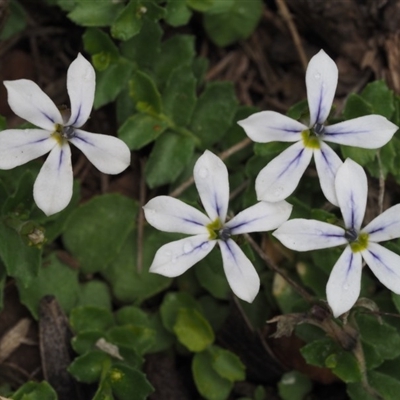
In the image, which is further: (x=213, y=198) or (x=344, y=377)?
(x=344, y=377)

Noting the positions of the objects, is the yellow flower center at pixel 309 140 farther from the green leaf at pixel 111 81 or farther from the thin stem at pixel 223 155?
the green leaf at pixel 111 81

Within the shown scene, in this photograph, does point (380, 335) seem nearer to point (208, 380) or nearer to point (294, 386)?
point (294, 386)

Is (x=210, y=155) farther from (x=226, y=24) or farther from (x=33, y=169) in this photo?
(x=226, y=24)

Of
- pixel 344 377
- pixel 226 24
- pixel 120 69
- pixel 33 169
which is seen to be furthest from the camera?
pixel 226 24

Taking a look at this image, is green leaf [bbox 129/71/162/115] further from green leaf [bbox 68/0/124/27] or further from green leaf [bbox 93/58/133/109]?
green leaf [bbox 68/0/124/27]

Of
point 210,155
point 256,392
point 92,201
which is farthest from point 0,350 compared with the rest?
point 210,155

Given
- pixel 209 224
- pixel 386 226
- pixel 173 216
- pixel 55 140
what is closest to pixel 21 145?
pixel 55 140

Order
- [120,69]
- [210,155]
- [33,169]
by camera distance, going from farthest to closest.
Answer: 1. [120,69]
2. [33,169]
3. [210,155]
